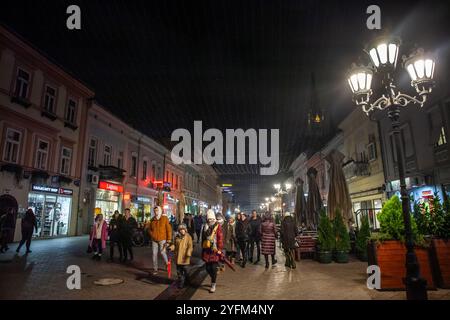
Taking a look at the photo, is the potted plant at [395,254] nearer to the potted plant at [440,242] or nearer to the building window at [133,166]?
the potted plant at [440,242]

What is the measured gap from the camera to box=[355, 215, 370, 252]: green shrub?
35.9ft

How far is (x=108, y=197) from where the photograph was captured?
81.6ft

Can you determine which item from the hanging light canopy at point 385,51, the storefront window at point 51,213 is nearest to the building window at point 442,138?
the hanging light canopy at point 385,51

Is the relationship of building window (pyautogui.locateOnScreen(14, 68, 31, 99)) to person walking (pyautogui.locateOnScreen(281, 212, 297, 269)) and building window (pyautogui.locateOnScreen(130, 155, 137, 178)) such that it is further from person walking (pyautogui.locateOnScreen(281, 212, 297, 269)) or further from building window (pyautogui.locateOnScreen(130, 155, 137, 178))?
person walking (pyautogui.locateOnScreen(281, 212, 297, 269))

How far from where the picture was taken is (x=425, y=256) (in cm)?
648

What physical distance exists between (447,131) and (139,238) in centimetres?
1611

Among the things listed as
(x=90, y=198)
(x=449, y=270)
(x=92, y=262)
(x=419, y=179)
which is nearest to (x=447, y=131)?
(x=419, y=179)

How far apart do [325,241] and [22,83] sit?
18.7 meters

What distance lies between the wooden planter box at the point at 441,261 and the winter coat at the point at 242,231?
646 cm

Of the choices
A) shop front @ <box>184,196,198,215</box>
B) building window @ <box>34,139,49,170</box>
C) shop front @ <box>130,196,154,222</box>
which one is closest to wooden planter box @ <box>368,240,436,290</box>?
building window @ <box>34,139,49,170</box>

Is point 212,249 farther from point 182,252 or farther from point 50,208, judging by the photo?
point 50,208

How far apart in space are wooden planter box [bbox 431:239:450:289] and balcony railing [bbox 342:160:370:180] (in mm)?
15297

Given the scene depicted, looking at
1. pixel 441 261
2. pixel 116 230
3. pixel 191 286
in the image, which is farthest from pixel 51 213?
pixel 441 261

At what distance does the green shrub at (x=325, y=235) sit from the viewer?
35.1 feet
